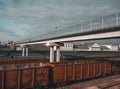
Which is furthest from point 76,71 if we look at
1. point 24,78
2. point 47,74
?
point 24,78

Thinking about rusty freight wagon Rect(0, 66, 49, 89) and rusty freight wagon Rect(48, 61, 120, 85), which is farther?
rusty freight wagon Rect(48, 61, 120, 85)

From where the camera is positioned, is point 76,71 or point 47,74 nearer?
point 47,74

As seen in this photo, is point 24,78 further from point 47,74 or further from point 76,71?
point 76,71

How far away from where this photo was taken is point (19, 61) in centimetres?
2972

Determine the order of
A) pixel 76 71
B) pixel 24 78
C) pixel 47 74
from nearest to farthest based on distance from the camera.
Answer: pixel 24 78 < pixel 47 74 < pixel 76 71

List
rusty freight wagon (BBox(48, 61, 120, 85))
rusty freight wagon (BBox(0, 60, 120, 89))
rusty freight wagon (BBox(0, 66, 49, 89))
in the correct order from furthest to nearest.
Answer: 1. rusty freight wagon (BBox(48, 61, 120, 85))
2. rusty freight wagon (BBox(0, 60, 120, 89))
3. rusty freight wagon (BBox(0, 66, 49, 89))

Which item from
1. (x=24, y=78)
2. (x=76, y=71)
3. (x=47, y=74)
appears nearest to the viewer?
(x=24, y=78)

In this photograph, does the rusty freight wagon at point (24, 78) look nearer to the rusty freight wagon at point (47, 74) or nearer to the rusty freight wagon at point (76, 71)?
the rusty freight wagon at point (47, 74)

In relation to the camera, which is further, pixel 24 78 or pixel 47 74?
pixel 47 74

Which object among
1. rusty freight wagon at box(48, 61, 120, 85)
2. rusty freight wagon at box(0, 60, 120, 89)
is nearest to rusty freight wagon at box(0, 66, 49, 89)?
rusty freight wagon at box(0, 60, 120, 89)

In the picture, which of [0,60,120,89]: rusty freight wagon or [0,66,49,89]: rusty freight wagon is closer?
[0,66,49,89]: rusty freight wagon

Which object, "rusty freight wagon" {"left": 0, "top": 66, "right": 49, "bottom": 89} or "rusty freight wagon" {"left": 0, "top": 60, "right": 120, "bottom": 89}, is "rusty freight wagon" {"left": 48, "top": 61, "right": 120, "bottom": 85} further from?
"rusty freight wagon" {"left": 0, "top": 66, "right": 49, "bottom": 89}

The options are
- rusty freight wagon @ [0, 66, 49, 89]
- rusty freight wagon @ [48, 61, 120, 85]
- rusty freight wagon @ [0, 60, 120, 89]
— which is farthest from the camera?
rusty freight wagon @ [48, 61, 120, 85]

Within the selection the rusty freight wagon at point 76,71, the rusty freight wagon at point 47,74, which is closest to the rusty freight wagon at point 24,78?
the rusty freight wagon at point 47,74
